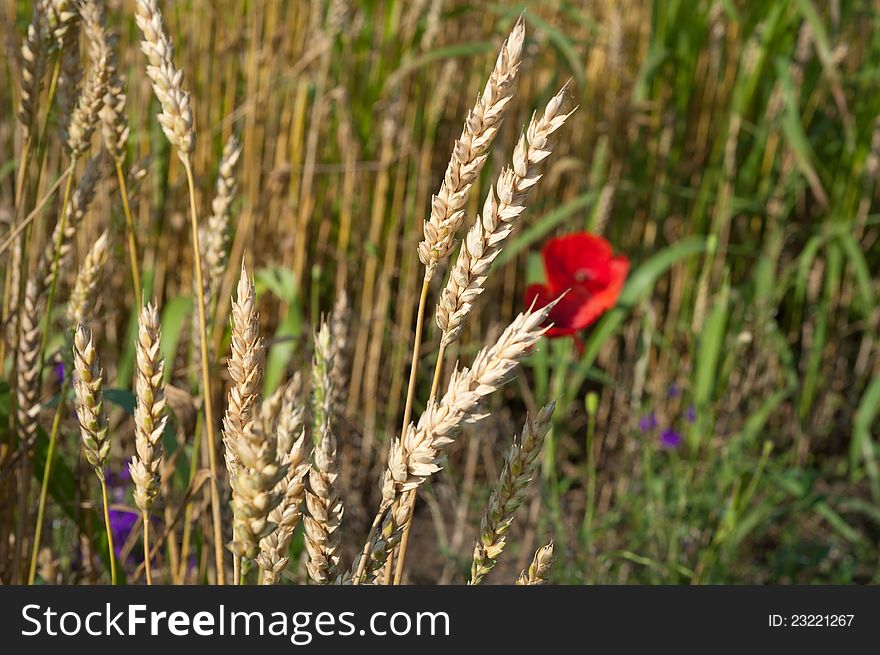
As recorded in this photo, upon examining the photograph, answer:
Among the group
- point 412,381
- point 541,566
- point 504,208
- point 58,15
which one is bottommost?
point 541,566

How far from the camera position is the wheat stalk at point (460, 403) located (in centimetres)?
47

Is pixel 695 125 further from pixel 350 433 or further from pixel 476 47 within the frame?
pixel 350 433

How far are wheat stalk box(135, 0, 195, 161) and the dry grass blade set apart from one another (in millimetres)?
127

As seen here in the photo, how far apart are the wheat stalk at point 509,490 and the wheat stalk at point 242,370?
0.47ft

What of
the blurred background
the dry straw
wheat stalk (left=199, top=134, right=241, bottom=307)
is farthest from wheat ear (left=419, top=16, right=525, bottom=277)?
the blurred background

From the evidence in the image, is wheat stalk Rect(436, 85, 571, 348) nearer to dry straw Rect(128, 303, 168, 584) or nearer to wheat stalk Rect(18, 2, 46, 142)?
dry straw Rect(128, 303, 168, 584)

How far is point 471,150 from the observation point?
1.68 ft

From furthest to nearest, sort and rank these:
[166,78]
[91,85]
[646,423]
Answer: [646,423] < [91,85] < [166,78]

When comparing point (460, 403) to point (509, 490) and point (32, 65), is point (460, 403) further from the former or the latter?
point (32, 65)

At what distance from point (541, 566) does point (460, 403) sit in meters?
0.15

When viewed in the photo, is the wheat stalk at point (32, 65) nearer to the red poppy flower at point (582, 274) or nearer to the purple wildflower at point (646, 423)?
the red poppy flower at point (582, 274)

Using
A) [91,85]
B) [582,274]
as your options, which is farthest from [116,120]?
[582,274]

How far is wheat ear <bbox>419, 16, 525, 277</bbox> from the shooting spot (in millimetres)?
497

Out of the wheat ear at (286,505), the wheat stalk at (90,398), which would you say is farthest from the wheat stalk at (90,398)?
the wheat ear at (286,505)
